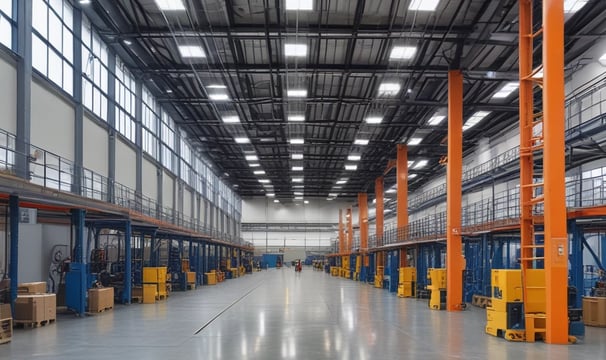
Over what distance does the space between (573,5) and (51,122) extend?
63.4 ft

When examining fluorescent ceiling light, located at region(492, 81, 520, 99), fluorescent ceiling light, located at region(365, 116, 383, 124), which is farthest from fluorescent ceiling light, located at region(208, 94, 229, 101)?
fluorescent ceiling light, located at region(492, 81, 520, 99)

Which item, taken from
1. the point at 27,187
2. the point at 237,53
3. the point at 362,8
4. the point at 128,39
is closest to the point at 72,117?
the point at 128,39

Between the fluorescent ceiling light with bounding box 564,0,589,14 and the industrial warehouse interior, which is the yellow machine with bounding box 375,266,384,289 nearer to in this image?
the industrial warehouse interior

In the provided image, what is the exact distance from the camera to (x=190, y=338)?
14.0 m

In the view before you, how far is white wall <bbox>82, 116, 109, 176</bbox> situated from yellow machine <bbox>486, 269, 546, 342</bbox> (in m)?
18.1

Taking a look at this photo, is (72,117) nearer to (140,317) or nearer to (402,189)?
(140,317)

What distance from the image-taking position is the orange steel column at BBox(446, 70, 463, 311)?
22.6 meters

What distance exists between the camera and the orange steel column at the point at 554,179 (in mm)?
13750

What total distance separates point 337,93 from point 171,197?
1651cm

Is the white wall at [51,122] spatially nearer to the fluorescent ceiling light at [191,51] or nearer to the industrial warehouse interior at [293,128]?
the industrial warehouse interior at [293,128]

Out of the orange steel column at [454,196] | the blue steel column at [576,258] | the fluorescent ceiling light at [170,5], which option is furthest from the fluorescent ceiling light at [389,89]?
the blue steel column at [576,258]

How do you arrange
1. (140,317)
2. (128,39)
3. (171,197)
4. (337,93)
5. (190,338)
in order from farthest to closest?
(171,197) < (337,93) < (128,39) < (140,317) < (190,338)

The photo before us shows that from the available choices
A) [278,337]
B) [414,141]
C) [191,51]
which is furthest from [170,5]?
[414,141]

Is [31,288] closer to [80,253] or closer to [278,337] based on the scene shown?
[80,253]
